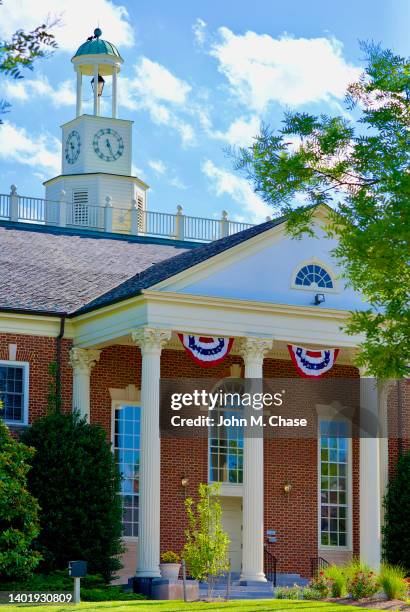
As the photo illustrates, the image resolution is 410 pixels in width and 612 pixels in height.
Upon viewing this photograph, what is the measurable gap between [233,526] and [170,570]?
5.88m

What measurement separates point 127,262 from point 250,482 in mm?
10040

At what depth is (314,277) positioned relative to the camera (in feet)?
124

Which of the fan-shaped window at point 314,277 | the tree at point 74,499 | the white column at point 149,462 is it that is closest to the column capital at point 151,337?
the white column at point 149,462

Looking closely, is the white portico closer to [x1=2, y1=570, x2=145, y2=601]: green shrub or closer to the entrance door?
[x1=2, y1=570, x2=145, y2=601]: green shrub

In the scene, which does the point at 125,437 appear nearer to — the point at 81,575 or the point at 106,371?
the point at 106,371

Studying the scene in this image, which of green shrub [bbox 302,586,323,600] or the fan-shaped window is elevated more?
the fan-shaped window

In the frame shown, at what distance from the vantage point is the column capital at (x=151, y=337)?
35031 mm

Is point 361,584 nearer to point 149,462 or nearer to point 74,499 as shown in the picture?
point 149,462

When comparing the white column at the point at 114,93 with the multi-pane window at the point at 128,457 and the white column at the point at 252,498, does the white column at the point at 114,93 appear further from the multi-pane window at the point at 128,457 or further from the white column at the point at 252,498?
the white column at the point at 252,498

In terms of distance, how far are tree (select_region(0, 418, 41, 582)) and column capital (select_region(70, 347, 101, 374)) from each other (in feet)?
14.8

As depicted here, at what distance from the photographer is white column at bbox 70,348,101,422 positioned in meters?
37.6

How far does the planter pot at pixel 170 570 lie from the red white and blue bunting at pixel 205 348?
514cm

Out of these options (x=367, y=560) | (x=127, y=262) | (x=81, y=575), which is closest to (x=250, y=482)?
(x=367, y=560)

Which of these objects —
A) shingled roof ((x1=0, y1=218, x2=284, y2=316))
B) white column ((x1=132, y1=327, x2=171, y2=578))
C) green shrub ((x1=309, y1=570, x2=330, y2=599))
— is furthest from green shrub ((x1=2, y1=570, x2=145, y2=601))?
shingled roof ((x1=0, y1=218, x2=284, y2=316))
